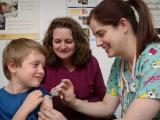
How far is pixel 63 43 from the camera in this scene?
163cm

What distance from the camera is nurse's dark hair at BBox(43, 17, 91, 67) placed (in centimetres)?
168

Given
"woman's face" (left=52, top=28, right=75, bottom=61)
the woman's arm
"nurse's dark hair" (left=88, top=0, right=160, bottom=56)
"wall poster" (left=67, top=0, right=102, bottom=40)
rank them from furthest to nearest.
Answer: "wall poster" (left=67, top=0, right=102, bottom=40)
"woman's face" (left=52, top=28, right=75, bottom=61)
the woman's arm
"nurse's dark hair" (left=88, top=0, right=160, bottom=56)

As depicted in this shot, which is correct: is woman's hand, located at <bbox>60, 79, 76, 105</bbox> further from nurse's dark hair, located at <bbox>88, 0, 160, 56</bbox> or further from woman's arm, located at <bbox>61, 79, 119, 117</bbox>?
nurse's dark hair, located at <bbox>88, 0, 160, 56</bbox>

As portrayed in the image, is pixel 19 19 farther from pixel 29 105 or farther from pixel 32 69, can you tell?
pixel 29 105

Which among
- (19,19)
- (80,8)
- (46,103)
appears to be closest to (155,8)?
(80,8)

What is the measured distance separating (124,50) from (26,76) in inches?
18.0

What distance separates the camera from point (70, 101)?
1.39 m

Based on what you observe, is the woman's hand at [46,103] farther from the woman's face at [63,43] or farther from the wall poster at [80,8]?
the wall poster at [80,8]

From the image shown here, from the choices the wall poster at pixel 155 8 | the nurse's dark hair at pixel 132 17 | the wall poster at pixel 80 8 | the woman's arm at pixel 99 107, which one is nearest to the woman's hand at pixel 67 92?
the woman's arm at pixel 99 107

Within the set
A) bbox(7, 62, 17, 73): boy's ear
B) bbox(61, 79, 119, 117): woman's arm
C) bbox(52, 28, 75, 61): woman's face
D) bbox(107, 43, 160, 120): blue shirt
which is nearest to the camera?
bbox(107, 43, 160, 120): blue shirt

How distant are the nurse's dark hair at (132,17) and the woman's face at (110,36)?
0.02 meters

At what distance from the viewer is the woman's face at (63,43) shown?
163 cm

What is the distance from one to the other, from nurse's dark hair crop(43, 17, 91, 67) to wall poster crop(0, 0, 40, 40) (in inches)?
19.8

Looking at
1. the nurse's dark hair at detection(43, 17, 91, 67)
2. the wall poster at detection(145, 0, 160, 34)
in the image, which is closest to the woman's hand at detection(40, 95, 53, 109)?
the nurse's dark hair at detection(43, 17, 91, 67)
